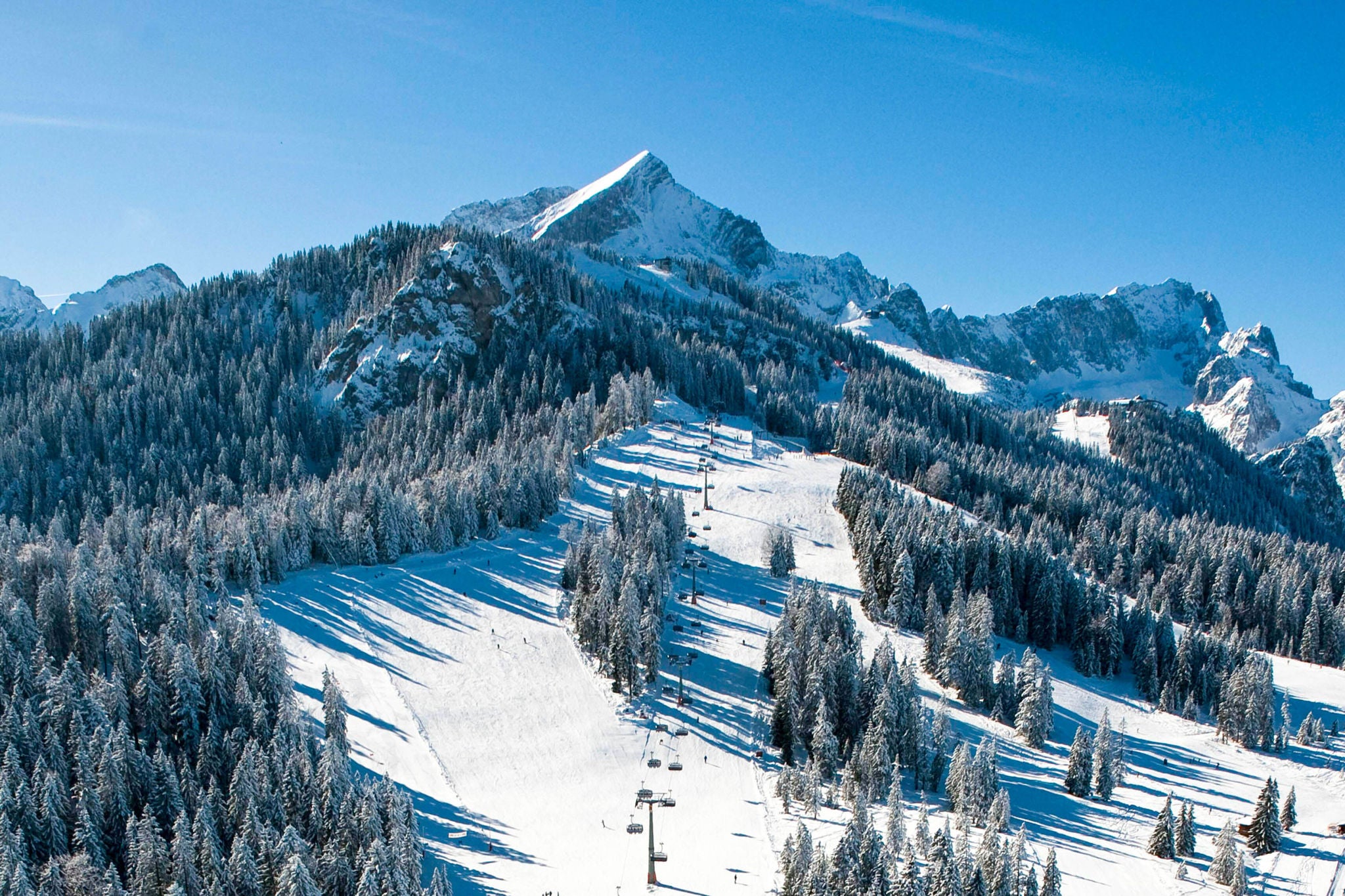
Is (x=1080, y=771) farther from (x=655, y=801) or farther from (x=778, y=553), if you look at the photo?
(x=778, y=553)

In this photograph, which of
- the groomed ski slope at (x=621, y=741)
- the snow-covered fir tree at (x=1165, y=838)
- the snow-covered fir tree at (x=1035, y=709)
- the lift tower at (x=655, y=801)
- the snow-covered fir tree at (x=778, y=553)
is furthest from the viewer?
the snow-covered fir tree at (x=778, y=553)

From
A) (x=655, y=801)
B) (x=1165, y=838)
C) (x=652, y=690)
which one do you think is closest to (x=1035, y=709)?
(x=1165, y=838)

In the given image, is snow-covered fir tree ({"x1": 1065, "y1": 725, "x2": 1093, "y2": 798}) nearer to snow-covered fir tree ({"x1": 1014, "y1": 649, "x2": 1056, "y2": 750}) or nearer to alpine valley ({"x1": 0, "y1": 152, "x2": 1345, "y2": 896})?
alpine valley ({"x1": 0, "y1": 152, "x2": 1345, "y2": 896})

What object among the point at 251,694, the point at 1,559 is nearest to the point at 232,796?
the point at 251,694

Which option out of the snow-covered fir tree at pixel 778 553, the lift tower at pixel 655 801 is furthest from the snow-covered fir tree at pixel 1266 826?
the snow-covered fir tree at pixel 778 553

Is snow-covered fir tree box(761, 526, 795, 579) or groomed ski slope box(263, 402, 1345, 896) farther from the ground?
snow-covered fir tree box(761, 526, 795, 579)

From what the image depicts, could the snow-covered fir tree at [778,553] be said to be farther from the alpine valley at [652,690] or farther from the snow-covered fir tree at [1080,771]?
the snow-covered fir tree at [1080,771]

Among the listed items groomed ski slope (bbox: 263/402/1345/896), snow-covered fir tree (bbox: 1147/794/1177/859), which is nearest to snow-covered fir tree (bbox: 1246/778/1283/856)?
groomed ski slope (bbox: 263/402/1345/896)

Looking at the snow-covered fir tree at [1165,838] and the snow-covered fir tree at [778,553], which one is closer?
the snow-covered fir tree at [1165,838]
